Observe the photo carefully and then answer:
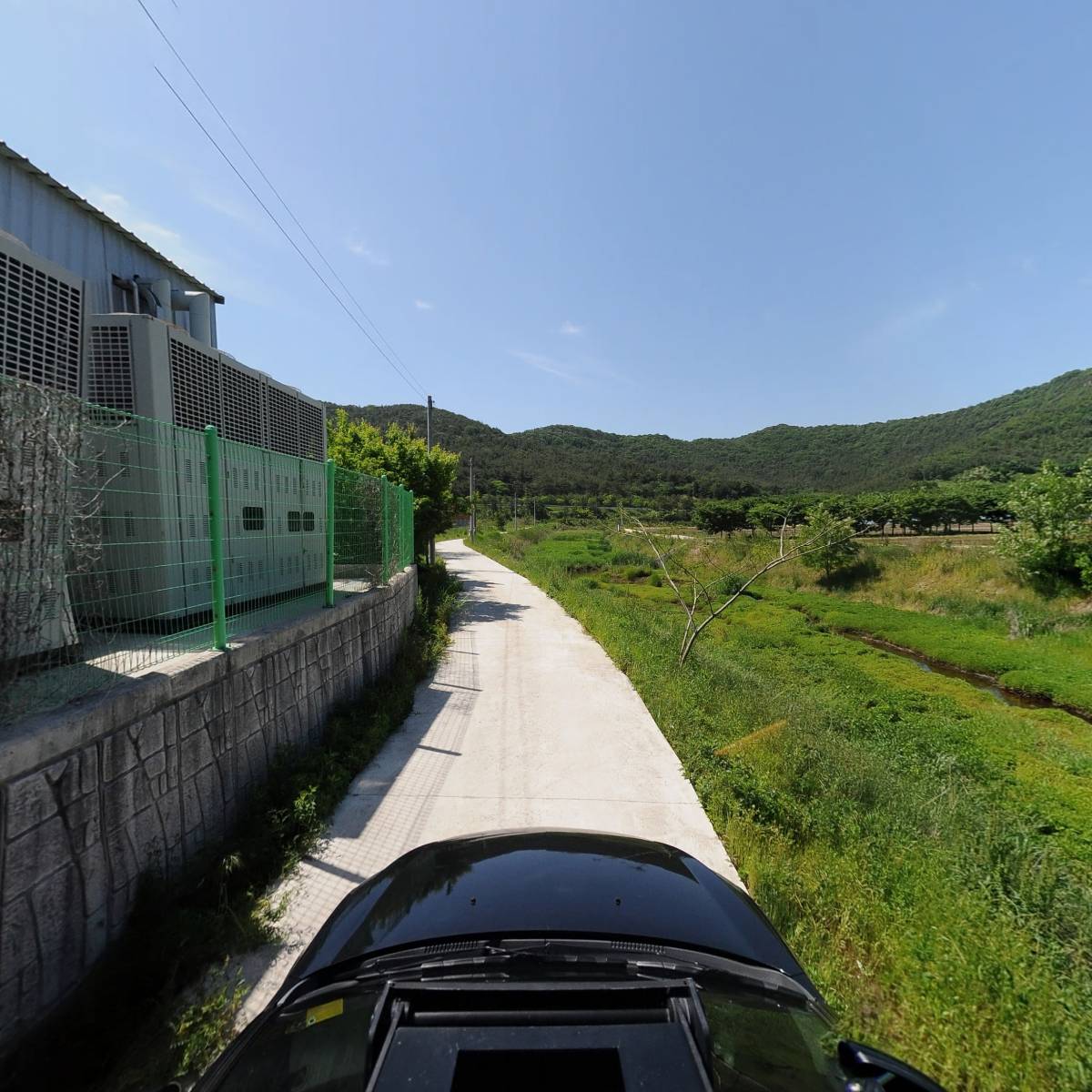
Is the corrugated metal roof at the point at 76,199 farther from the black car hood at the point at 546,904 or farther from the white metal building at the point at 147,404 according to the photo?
the black car hood at the point at 546,904

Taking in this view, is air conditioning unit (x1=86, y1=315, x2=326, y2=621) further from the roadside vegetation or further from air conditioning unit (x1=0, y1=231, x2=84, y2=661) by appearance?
the roadside vegetation

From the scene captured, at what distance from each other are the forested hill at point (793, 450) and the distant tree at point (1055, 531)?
149ft

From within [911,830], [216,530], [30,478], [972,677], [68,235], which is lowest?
[972,677]

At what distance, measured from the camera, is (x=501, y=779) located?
4.39 meters

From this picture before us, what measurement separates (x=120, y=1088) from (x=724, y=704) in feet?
18.2

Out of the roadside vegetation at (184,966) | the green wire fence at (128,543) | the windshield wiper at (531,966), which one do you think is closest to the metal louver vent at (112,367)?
the green wire fence at (128,543)

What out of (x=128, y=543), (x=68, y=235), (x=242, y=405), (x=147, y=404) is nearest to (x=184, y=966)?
(x=128, y=543)

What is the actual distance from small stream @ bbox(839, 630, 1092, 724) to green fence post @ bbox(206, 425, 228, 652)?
13.5 metres

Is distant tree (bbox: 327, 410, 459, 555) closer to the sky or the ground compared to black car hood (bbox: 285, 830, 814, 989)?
closer to the sky

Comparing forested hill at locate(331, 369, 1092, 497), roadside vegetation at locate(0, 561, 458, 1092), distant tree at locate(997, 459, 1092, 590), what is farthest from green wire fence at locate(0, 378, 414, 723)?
forested hill at locate(331, 369, 1092, 497)

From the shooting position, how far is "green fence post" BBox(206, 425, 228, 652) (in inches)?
125

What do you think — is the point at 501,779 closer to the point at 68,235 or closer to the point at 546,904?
the point at 546,904

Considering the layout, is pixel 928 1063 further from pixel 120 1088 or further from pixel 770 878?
pixel 120 1088

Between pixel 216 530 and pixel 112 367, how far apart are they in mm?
1432
